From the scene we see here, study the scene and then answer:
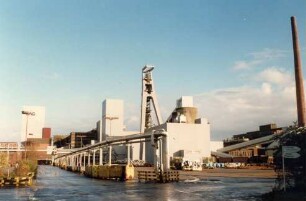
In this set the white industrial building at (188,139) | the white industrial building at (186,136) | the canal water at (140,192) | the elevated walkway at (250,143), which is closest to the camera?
the canal water at (140,192)

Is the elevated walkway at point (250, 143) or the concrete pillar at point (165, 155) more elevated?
the elevated walkway at point (250, 143)

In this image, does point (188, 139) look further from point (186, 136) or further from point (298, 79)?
point (298, 79)

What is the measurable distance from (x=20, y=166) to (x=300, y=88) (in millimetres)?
34247

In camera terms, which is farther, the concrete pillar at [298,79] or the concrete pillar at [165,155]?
the concrete pillar at [165,155]

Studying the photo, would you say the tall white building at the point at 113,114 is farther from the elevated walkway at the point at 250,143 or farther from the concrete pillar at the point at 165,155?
the concrete pillar at the point at 165,155

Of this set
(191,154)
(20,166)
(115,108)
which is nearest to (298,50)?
(20,166)

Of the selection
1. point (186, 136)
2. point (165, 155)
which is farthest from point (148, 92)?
point (165, 155)

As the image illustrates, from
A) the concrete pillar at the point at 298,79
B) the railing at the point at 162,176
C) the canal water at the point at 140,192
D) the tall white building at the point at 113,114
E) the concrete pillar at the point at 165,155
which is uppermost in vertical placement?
the tall white building at the point at 113,114

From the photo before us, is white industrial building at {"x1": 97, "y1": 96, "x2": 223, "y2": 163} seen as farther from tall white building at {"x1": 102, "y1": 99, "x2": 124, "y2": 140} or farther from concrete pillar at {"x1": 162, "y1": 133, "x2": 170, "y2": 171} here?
concrete pillar at {"x1": 162, "y1": 133, "x2": 170, "y2": 171}

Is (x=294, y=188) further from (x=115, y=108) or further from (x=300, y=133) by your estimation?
(x=115, y=108)

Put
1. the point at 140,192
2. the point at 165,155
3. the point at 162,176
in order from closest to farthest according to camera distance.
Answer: the point at 140,192 → the point at 162,176 → the point at 165,155

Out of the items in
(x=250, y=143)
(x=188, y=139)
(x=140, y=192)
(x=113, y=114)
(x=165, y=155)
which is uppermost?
(x=113, y=114)

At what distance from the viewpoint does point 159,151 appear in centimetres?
4794

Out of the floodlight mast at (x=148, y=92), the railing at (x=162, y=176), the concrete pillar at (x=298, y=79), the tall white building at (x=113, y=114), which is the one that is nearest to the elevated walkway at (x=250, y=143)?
the floodlight mast at (x=148, y=92)
